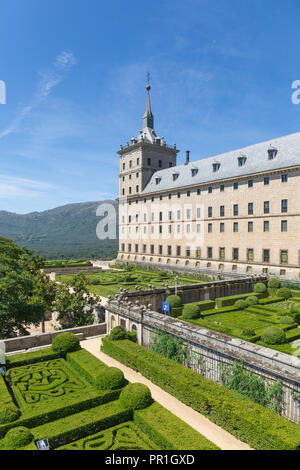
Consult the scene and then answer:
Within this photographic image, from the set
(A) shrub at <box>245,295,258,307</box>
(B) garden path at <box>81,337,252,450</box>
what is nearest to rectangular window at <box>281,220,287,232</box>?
(A) shrub at <box>245,295,258,307</box>

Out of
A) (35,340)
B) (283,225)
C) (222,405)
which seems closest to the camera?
(222,405)

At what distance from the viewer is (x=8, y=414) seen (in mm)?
10555

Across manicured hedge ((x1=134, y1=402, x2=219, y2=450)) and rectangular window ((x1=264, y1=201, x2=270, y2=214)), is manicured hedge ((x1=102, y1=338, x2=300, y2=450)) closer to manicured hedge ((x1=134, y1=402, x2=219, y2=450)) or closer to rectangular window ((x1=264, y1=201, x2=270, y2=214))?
manicured hedge ((x1=134, y1=402, x2=219, y2=450))

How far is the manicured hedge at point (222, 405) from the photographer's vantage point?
9.10m

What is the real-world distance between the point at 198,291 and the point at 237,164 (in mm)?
26884

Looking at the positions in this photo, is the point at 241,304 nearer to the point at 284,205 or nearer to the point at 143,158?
the point at 284,205

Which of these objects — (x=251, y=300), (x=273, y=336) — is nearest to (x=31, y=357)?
(x=273, y=336)

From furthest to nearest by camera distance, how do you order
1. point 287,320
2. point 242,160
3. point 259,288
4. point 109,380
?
1. point 242,160
2. point 259,288
3. point 287,320
4. point 109,380

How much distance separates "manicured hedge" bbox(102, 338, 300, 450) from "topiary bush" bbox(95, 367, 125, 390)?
1984mm

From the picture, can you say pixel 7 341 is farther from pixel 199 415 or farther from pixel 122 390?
pixel 199 415

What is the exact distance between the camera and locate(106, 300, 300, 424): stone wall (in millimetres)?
10961

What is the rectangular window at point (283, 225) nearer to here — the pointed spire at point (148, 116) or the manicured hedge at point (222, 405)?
the manicured hedge at point (222, 405)

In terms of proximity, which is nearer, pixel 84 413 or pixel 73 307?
pixel 84 413

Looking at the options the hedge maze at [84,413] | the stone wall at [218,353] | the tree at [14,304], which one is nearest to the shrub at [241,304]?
the stone wall at [218,353]
